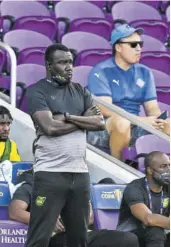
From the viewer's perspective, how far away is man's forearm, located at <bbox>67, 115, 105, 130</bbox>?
736cm

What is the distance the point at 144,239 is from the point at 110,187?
2.52ft

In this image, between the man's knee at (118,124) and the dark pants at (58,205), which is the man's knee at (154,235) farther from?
the man's knee at (118,124)

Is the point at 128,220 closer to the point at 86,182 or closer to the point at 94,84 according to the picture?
the point at 86,182

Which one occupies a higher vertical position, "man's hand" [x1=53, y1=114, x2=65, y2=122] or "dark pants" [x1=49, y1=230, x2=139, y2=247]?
"man's hand" [x1=53, y1=114, x2=65, y2=122]

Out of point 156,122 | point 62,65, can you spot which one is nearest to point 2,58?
point 156,122

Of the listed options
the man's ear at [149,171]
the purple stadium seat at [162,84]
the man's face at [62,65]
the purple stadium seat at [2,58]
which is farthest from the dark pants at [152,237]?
the purple stadium seat at [162,84]

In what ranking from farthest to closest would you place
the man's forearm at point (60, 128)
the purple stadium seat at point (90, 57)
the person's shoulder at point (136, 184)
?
1. the purple stadium seat at point (90, 57)
2. the person's shoulder at point (136, 184)
3. the man's forearm at point (60, 128)

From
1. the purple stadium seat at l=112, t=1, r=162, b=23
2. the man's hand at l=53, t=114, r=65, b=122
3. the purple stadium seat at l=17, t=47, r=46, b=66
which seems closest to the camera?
the man's hand at l=53, t=114, r=65, b=122

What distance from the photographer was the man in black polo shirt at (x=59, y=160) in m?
7.31

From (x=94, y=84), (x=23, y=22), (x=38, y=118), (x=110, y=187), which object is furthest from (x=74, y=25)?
(x=38, y=118)

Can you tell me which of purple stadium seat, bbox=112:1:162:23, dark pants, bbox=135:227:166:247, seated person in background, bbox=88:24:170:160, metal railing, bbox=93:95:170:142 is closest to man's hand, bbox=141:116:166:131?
seated person in background, bbox=88:24:170:160

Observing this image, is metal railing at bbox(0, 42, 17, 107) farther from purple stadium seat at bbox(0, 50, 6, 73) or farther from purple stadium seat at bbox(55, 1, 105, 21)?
purple stadium seat at bbox(55, 1, 105, 21)

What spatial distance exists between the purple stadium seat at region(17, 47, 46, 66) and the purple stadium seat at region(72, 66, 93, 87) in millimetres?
640

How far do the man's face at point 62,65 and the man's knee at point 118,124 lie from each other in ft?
7.86
